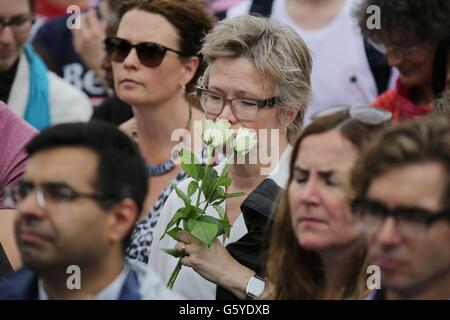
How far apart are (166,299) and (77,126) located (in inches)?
19.7

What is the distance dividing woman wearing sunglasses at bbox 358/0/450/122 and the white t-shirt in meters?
0.46

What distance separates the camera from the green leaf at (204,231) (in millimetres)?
3674

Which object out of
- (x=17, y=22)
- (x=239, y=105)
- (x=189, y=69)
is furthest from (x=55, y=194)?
(x=17, y=22)

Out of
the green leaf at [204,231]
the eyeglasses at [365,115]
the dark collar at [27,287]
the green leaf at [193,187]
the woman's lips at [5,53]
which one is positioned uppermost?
the woman's lips at [5,53]

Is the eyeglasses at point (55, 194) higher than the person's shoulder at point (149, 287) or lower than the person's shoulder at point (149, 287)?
higher

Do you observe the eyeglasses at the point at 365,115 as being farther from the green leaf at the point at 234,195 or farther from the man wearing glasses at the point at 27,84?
the man wearing glasses at the point at 27,84

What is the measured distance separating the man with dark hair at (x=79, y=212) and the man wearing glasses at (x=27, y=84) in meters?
2.54

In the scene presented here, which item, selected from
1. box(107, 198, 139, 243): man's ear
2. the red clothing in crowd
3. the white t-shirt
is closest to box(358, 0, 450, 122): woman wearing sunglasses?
the red clothing in crowd

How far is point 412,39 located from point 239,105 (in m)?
1.14

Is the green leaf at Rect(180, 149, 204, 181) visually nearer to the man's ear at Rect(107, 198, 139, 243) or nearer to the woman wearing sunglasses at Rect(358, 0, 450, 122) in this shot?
the man's ear at Rect(107, 198, 139, 243)

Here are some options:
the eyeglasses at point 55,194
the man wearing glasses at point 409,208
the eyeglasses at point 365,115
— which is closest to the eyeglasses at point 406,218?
the man wearing glasses at point 409,208

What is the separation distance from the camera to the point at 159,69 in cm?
501

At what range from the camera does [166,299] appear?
3.08m
